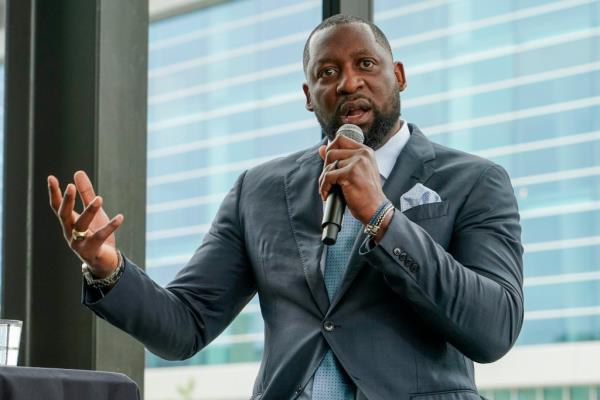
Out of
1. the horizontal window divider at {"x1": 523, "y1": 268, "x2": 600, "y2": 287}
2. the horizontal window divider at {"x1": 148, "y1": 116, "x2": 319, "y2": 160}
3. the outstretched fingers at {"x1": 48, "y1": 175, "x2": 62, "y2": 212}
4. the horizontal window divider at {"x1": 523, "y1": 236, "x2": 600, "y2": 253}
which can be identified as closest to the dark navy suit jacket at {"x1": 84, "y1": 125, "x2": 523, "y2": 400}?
the outstretched fingers at {"x1": 48, "y1": 175, "x2": 62, "y2": 212}

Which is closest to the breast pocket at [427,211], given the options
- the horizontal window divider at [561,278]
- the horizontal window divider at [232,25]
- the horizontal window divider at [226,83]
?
the horizontal window divider at [561,278]

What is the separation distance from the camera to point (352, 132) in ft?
6.38

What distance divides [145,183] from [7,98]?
0.47m

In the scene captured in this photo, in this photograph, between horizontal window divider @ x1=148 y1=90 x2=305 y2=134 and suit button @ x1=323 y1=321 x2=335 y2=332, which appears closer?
suit button @ x1=323 y1=321 x2=335 y2=332

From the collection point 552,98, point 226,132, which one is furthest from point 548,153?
point 226,132

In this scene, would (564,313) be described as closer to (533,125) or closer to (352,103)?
(533,125)

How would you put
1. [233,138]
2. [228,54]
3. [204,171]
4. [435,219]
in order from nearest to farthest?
1. [435,219]
2. [233,138]
3. [204,171]
4. [228,54]

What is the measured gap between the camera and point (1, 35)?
10.6 ft

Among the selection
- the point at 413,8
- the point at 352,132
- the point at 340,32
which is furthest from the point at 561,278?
the point at 352,132

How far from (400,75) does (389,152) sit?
0.19m

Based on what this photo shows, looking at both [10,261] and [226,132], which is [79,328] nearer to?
[10,261]

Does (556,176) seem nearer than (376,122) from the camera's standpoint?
No

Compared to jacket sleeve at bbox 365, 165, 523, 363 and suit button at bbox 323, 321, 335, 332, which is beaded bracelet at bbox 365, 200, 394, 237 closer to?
jacket sleeve at bbox 365, 165, 523, 363

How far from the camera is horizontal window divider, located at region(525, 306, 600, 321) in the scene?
6.29 meters
